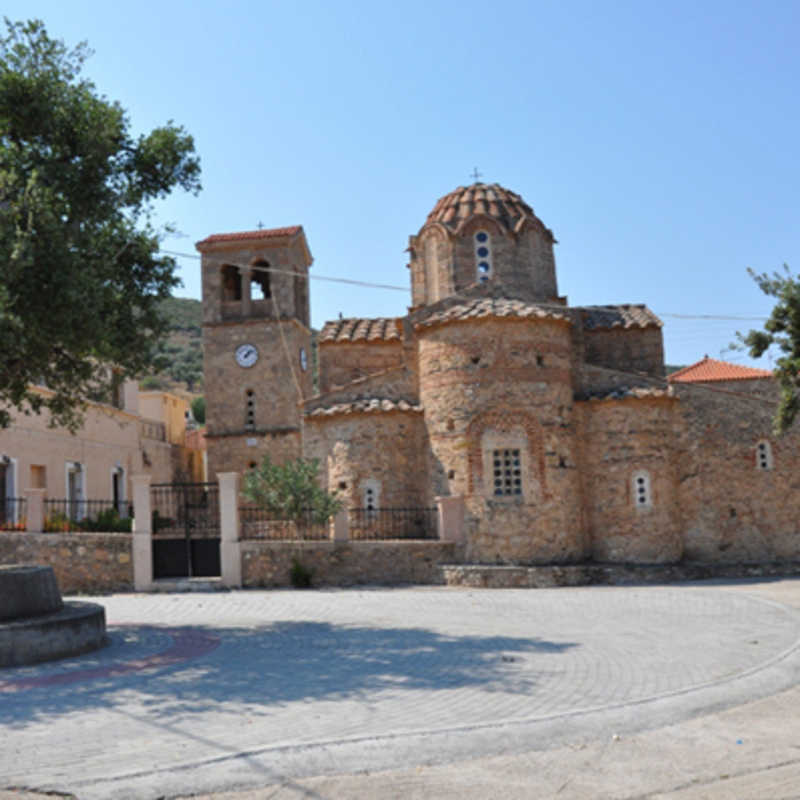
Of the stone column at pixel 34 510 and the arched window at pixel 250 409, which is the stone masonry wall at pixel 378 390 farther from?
the arched window at pixel 250 409

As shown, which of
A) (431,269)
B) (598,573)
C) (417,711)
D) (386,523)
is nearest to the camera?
(417,711)

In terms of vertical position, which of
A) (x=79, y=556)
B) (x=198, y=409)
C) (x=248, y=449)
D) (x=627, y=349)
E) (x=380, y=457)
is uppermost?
(x=198, y=409)

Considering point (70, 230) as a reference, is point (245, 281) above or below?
above

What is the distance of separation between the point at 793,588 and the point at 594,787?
1449 cm

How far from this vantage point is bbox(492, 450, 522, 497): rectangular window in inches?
789

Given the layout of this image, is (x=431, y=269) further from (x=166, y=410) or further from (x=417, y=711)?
(x=166, y=410)

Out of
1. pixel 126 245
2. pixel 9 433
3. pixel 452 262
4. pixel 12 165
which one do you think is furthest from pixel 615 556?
pixel 9 433

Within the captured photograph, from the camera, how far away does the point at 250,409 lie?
31.8 meters

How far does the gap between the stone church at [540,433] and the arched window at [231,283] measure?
11.0m

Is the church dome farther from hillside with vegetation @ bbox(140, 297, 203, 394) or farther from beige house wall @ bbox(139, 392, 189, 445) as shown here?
hillside with vegetation @ bbox(140, 297, 203, 394)

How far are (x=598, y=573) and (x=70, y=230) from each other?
46.2 ft

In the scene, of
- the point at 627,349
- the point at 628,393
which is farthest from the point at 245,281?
the point at 628,393

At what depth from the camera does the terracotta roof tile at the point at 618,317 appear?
2459 cm

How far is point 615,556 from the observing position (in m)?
20.6
